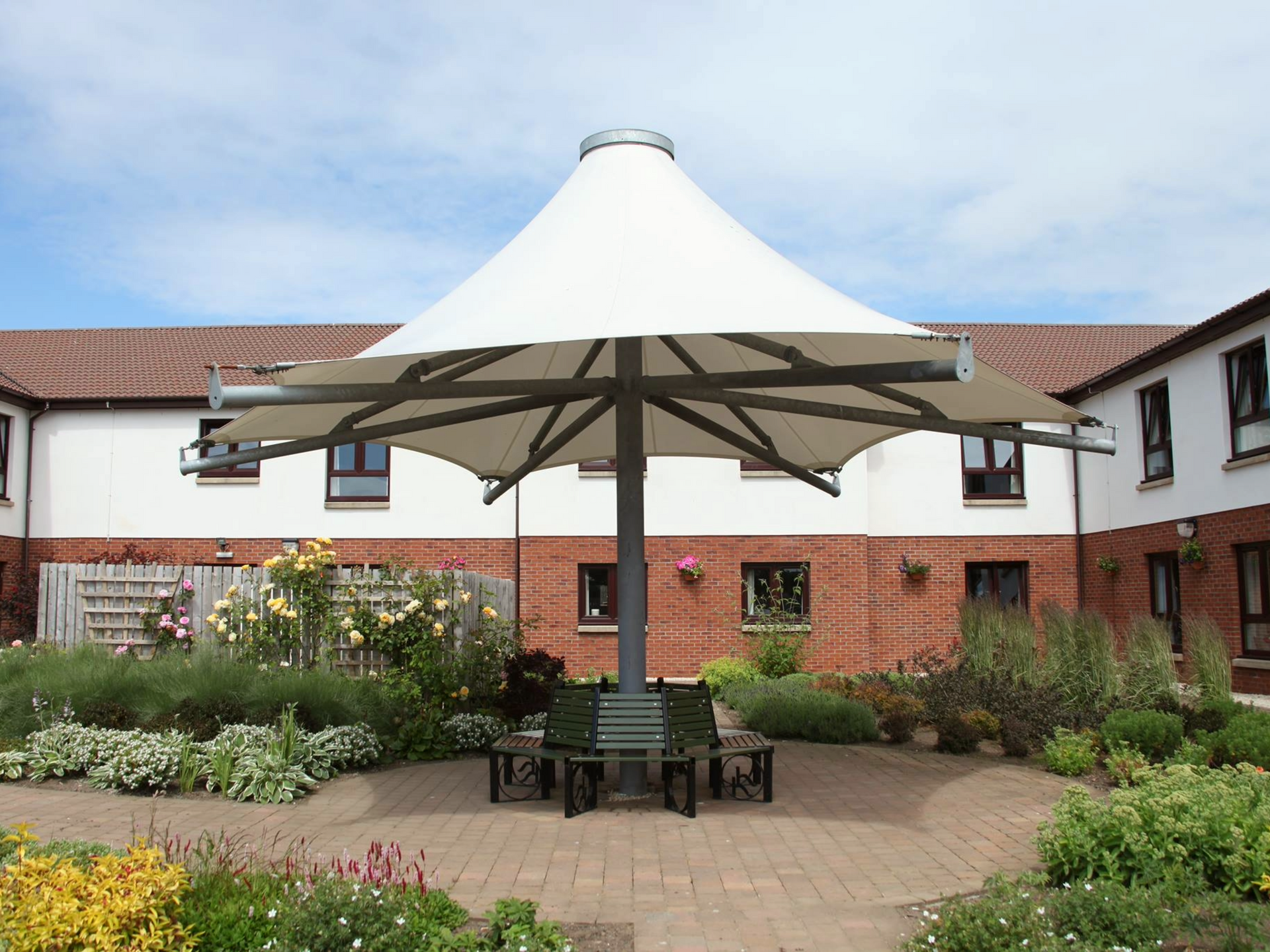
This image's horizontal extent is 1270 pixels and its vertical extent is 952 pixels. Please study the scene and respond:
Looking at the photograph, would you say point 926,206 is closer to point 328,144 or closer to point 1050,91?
point 1050,91

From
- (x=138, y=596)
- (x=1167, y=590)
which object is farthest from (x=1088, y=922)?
(x=1167, y=590)

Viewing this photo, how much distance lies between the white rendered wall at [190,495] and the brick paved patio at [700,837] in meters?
10.8

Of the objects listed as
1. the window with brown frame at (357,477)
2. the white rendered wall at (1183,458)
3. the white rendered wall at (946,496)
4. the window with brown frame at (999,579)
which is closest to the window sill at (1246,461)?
the white rendered wall at (1183,458)

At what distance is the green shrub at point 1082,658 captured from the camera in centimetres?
980

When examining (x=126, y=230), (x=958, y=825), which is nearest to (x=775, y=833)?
(x=958, y=825)

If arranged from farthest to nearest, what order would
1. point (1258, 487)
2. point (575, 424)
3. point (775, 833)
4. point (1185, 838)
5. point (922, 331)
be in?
point (1258, 487) → point (575, 424) → point (775, 833) → point (922, 331) → point (1185, 838)

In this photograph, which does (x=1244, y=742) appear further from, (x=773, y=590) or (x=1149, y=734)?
(x=773, y=590)

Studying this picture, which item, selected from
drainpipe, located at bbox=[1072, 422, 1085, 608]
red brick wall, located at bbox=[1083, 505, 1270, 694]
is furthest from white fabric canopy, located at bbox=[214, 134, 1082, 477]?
drainpipe, located at bbox=[1072, 422, 1085, 608]

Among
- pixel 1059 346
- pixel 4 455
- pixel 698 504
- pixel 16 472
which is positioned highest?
pixel 1059 346

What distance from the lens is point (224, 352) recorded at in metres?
22.0

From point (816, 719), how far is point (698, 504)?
9044 millimetres

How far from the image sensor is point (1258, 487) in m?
14.4

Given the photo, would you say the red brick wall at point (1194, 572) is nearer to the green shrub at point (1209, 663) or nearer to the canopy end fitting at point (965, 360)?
the green shrub at point (1209, 663)

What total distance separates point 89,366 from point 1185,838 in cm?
2124
